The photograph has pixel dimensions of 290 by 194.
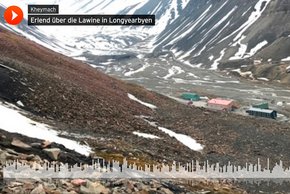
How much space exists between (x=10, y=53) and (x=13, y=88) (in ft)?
80.3

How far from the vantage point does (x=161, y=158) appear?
3494cm

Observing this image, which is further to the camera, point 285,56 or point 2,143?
point 285,56

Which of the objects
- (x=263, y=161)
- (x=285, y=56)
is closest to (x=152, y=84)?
(x=285, y=56)

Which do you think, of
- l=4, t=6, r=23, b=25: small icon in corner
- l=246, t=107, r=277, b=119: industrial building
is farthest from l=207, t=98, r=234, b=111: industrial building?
l=4, t=6, r=23, b=25: small icon in corner

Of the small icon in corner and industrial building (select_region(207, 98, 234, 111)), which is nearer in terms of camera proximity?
the small icon in corner

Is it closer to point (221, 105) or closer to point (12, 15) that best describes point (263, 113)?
point (221, 105)

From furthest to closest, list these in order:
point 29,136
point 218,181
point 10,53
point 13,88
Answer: point 10,53
point 13,88
point 218,181
point 29,136

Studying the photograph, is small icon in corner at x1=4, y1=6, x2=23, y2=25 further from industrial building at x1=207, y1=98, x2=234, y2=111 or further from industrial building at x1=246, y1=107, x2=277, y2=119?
industrial building at x1=207, y1=98, x2=234, y2=111

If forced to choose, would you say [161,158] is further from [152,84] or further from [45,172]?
[152,84]

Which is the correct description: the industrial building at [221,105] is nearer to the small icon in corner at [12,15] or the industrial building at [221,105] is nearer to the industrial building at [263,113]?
the industrial building at [263,113]

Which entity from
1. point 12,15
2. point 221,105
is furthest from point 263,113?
point 12,15

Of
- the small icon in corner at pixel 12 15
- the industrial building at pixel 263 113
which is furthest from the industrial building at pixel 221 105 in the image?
the small icon in corner at pixel 12 15

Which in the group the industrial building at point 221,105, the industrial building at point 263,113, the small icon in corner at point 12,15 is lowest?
the industrial building at point 263,113

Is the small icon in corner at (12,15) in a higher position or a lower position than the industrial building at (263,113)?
higher
